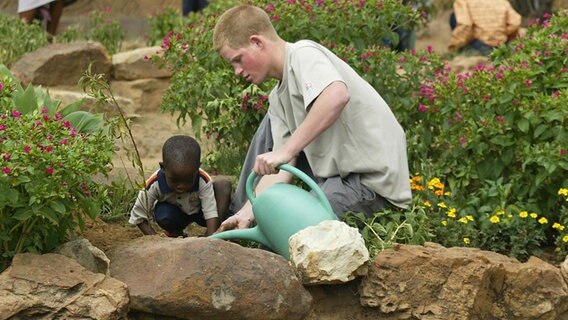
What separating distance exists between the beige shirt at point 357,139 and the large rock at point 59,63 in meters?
3.51

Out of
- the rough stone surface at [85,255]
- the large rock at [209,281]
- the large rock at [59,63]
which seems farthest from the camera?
the large rock at [59,63]

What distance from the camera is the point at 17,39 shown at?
9.80 meters

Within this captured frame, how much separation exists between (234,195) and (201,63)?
1.35 metres

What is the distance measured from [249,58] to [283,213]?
71 cm

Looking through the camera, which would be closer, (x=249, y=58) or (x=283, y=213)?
(x=283, y=213)

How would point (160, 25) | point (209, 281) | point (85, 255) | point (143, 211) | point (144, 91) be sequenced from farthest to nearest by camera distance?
point (160, 25) → point (144, 91) → point (143, 211) → point (85, 255) → point (209, 281)

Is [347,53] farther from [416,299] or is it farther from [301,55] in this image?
[416,299]

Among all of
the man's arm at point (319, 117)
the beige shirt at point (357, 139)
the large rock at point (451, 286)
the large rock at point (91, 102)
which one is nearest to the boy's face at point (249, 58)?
the beige shirt at point (357, 139)

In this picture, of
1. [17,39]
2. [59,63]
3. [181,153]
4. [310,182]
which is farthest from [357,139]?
[17,39]

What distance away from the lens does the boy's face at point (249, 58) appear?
19.3 feet

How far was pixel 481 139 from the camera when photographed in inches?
269

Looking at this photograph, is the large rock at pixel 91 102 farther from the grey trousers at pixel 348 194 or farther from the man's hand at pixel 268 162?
the man's hand at pixel 268 162

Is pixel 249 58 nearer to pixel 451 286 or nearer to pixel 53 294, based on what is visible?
pixel 451 286

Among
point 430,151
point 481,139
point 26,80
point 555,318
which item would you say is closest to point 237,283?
point 555,318
